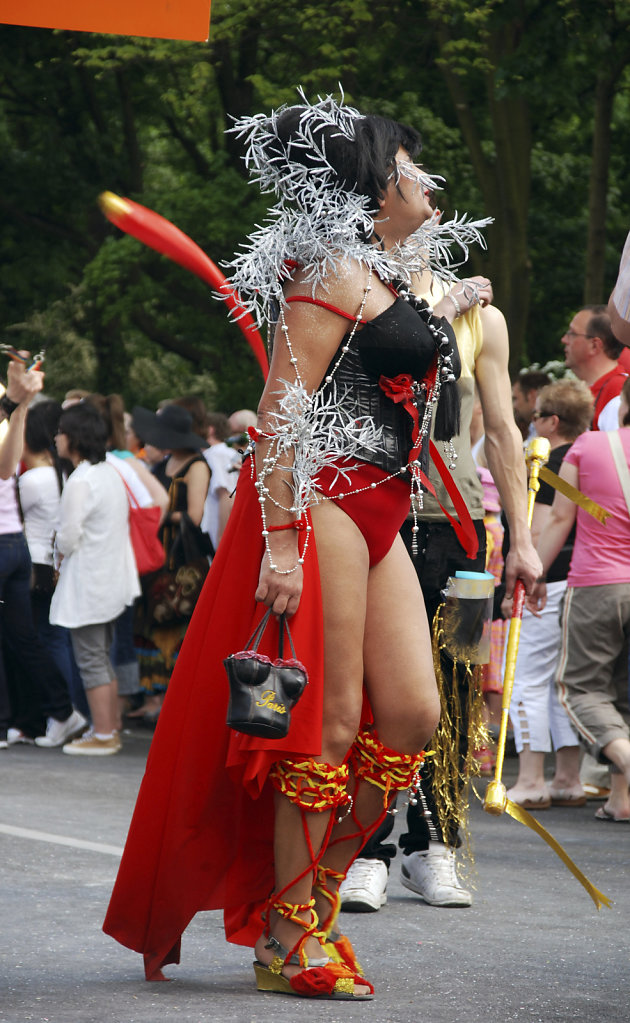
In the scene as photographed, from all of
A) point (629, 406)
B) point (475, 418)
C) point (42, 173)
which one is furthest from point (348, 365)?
point (42, 173)

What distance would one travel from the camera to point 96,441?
916 centimetres

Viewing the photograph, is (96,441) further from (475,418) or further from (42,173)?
(42,173)

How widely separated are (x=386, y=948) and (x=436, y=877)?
78 cm

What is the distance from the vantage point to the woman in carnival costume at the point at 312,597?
370cm

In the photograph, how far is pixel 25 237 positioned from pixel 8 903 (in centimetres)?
1832

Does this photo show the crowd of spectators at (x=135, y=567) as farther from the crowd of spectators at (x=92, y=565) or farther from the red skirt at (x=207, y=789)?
the red skirt at (x=207, y=789)

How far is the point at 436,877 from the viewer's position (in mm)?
5129

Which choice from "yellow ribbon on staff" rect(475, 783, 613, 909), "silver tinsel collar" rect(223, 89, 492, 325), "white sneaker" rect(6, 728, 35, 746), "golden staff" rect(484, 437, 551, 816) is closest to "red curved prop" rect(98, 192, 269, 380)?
"silver tinsel collar" rect(223, 89, 492, 325)

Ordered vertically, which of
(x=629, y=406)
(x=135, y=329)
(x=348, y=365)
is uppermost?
(x=135, y=329)

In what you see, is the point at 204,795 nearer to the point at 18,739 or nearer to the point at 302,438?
the point at 302,438

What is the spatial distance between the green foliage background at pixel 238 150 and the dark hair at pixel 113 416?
4.40 metres

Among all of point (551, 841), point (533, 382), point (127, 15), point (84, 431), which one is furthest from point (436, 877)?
point (533, 382)

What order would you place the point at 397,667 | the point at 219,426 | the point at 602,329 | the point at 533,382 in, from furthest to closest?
1. the point at 219,426
2. the point at 533,382
3. the point at 602,329
4. the point at 397,667

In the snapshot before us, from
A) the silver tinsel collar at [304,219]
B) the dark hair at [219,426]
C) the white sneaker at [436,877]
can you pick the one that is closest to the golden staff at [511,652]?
the white sneaker at [436,877]
